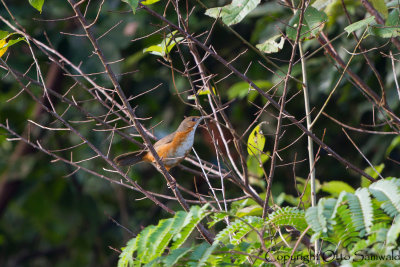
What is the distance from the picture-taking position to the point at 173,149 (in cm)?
434

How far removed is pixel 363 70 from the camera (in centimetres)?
511

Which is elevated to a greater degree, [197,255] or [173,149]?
[197,255]

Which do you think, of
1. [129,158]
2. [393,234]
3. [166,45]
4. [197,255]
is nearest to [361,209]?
[393,234]

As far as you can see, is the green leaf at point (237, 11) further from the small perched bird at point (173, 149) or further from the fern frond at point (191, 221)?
the small perched bird at point (173, 149)

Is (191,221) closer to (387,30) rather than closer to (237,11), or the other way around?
(237,11)

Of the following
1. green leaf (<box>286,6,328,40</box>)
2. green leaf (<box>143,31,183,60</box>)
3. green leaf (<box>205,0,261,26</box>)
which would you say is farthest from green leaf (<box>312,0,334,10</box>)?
green leaf (<box>143,31,183,60</box>)

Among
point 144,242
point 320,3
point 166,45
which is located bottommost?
point 144,242

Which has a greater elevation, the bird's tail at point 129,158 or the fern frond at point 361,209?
the fern frond at point 361,209

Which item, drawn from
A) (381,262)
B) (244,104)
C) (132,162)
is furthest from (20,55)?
(381,262)

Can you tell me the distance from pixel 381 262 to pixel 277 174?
15.4 feet

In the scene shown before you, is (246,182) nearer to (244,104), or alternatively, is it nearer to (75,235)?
(244,104)

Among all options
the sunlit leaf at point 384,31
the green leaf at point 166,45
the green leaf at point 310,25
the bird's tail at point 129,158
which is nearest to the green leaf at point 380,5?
the sunlit leaf at point 384,31

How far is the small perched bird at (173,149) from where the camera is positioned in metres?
4.25

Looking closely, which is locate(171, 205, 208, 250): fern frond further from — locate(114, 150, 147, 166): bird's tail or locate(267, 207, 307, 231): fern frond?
locate(114, 150, 147, 166): bird's tail
